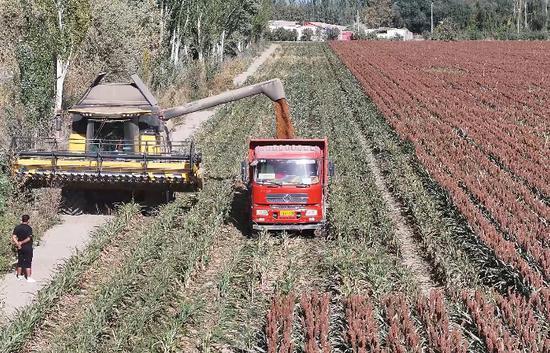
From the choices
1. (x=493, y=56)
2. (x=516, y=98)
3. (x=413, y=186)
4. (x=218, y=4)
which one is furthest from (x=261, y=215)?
(x=493, y=56)

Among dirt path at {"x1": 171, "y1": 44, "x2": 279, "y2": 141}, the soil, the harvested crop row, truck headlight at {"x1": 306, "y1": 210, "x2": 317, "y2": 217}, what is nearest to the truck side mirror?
truck headlight at {"x1": 306, "y1": 210, "x2": 317, "y2": 217}

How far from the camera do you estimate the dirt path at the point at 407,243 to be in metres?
14.0

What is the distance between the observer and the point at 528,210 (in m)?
17.5

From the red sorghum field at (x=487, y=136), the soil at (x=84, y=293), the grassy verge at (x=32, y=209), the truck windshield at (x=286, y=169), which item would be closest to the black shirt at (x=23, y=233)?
the soil at (x=84, y=293)

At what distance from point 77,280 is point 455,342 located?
6529 millimetres

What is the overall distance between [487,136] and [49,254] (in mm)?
18326

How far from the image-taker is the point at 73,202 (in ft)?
61.7

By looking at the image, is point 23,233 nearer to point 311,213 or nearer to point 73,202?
point 73,202

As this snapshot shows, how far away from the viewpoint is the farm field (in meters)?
10.9

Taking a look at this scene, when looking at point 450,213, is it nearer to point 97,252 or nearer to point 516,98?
point 97,252

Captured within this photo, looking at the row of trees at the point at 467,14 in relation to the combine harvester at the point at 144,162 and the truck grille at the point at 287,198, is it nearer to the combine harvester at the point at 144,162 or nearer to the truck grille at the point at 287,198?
the combine harvester at the point at 144,162

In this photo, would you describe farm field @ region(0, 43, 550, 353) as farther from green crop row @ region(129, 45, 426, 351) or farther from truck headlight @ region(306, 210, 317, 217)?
truck headlight @ region(306, 210, 317, 217)

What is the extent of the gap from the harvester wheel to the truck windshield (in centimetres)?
508

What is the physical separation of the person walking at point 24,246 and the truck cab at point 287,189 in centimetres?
469
